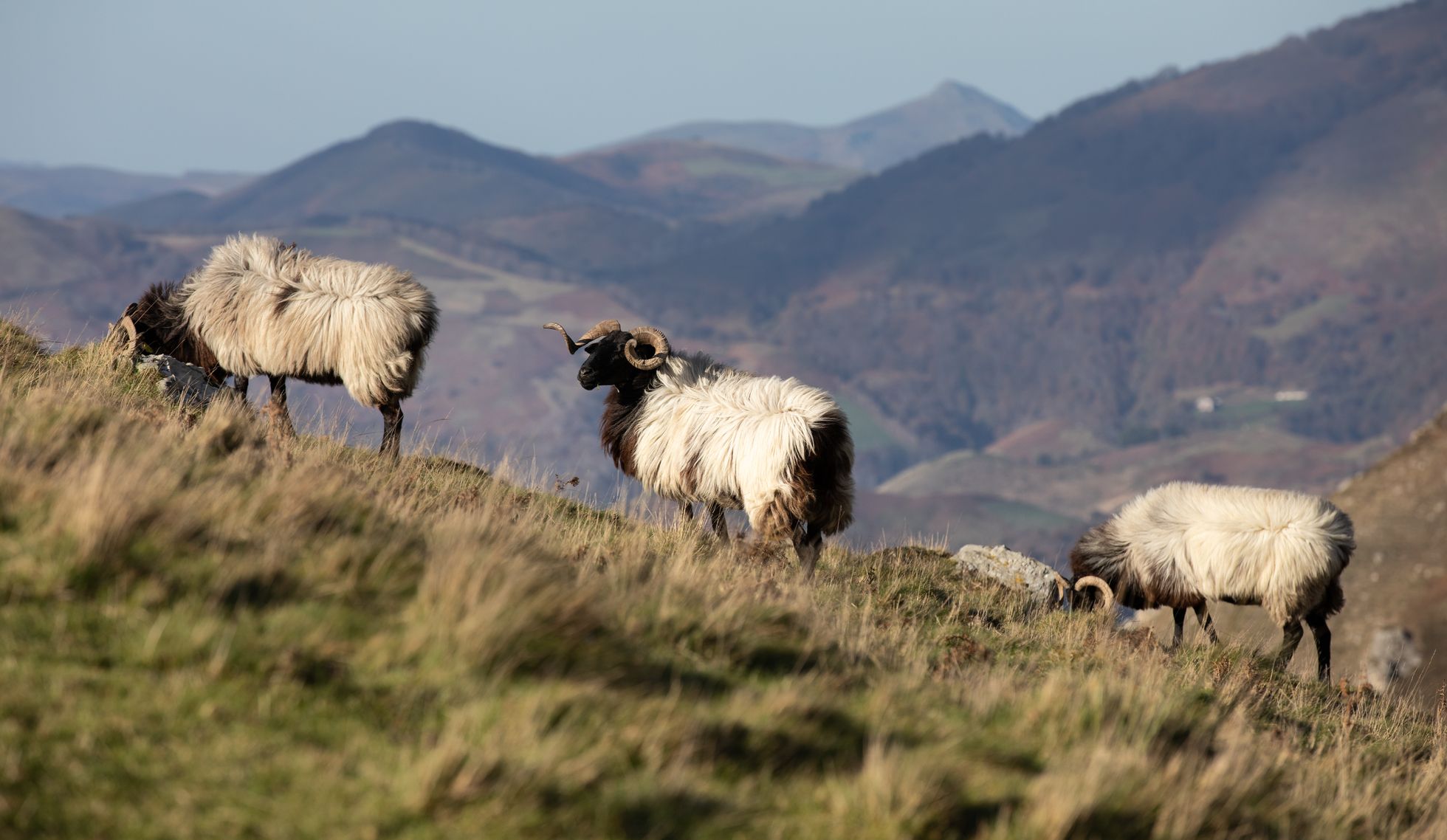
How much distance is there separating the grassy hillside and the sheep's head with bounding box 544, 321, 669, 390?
4.75 metres

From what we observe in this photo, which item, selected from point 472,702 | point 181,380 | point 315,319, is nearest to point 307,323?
point 315,319

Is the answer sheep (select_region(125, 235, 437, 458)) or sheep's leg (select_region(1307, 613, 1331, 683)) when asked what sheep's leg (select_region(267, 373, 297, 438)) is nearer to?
sheep (select_region(125, 235, 437, 458))

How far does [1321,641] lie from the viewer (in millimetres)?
16000

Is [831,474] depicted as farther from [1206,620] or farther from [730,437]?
[1206,620]

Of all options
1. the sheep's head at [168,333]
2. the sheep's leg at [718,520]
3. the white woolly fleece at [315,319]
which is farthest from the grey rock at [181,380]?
the sheep's leg at [718,520]

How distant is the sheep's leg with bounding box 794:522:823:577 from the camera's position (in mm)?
12336

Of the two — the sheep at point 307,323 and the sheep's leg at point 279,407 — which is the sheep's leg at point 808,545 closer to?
the sheep at point 307,323

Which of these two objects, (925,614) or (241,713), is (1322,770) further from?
(241,713)

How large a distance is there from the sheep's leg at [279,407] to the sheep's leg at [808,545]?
5058 millimetres

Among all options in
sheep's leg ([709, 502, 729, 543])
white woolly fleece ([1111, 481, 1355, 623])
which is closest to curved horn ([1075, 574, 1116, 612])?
white woolly fleece ([1111, 481, 1355, 623])

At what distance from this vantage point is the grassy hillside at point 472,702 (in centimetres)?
544

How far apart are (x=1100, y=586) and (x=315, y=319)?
9.54m

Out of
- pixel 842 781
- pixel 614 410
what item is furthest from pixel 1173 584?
pixel 842 781

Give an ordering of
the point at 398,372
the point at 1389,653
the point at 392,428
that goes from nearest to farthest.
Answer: the point at 398,372 → the point at 392,428 → the point at 1389,653
